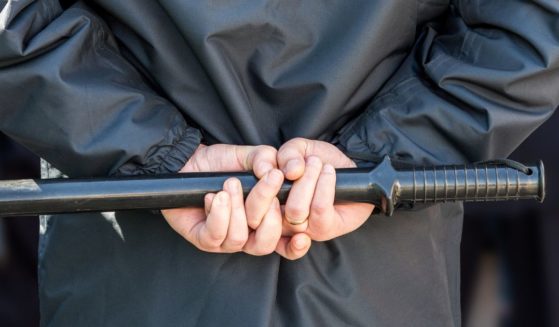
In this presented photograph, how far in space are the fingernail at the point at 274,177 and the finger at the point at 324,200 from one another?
0.05 metres

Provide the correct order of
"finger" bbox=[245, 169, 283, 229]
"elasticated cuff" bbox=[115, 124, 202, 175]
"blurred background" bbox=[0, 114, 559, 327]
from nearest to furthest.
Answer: "finger" bbox=[245, 169, 283, 229] < "elasticated cuff" bbox=[115, 124, 202, 175] < "blurred background" bbox=[0, 114, 559, 327]

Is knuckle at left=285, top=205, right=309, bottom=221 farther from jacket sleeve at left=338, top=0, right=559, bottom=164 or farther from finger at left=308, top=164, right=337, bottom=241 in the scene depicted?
jacket sleeve at left=338, top=0, right=559, bottom=164

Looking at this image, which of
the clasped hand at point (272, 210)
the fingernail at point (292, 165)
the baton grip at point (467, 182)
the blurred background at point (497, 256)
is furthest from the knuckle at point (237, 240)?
the blurred background at point (497, 256)

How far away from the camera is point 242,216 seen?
3.47 ft

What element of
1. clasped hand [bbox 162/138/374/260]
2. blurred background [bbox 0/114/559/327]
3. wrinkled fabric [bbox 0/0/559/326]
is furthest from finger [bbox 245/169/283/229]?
blurred background [bbox 0/114/559/327]

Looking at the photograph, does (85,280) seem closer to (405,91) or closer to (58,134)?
(58,134)

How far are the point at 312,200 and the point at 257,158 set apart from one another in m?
0.10

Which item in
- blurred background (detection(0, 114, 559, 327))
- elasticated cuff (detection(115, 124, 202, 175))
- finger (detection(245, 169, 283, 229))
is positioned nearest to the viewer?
finger (detection(245, 169, 283, 229))

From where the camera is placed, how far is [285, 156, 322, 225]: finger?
1056 millimetres

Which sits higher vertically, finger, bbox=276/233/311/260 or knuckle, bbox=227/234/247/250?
knuckle, bbox=227/234/247/250

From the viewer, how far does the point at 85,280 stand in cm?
126

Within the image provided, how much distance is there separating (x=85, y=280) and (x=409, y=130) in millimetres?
534

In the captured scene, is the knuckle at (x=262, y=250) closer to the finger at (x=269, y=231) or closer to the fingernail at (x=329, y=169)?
the finger at (x=269, y=231)

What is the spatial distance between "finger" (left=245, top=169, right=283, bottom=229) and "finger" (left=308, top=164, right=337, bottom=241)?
52 millimetres
